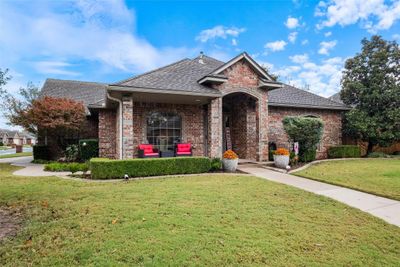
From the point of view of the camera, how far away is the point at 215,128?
35.5 feet

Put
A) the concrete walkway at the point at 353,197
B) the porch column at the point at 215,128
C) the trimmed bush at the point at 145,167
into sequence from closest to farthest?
1. the concrete walkway at the point at 353,197
2. the trimmed bush at the point at 145,167
3. the porch column at the point at 215,128

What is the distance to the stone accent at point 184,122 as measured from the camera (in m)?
11.9

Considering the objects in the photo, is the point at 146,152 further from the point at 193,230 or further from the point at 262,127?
the point at 193,230

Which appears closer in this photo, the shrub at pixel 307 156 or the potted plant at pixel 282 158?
the potted plant at pixel 282 158

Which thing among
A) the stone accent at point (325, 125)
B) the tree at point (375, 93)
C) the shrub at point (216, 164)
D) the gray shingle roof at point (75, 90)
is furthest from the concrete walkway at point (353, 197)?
the gray shingle roof at point (75, 90)

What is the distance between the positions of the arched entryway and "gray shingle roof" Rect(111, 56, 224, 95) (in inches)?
96.4

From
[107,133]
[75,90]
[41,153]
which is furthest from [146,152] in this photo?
[75,90]

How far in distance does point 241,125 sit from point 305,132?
11.8 ft

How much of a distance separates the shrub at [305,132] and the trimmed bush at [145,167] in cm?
483

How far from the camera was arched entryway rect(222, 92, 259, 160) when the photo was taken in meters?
13.2

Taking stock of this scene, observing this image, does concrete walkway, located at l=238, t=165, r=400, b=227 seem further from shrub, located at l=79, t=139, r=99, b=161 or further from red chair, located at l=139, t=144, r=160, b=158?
shrub, located at l=79, t=139, r=99, b=161

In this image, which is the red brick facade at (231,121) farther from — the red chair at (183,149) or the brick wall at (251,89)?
the red chair at (183,149)

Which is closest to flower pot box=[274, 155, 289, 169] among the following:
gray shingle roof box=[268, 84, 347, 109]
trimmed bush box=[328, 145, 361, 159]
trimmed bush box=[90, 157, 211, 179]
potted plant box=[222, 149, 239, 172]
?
potted plant box=[222, 149, 239, 172]

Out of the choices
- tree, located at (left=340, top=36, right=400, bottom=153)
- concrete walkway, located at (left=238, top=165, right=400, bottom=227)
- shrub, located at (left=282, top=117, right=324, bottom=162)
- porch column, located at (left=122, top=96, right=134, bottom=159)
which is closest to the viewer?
concrete walkway, located at (left=238, top=165, right=400, bottom=227)
